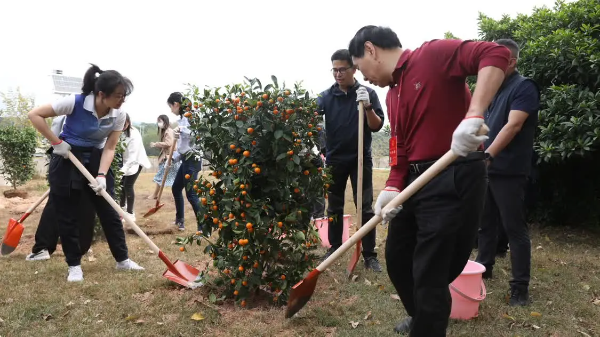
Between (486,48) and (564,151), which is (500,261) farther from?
(486,48)

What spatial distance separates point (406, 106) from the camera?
7.36ft

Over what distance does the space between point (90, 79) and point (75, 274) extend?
5.77 ft

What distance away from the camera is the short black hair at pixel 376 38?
7.55 ft

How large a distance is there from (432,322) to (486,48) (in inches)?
50.9

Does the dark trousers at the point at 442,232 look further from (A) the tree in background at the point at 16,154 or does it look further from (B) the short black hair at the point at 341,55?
(A) the tree in background at the point at 16,154

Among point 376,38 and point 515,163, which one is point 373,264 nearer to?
point 515,163

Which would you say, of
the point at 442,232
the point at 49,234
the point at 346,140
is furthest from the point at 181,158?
the point at 442,232

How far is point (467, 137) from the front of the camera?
1886 millimetres

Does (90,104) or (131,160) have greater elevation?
(90,104)

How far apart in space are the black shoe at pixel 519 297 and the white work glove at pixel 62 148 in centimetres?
383

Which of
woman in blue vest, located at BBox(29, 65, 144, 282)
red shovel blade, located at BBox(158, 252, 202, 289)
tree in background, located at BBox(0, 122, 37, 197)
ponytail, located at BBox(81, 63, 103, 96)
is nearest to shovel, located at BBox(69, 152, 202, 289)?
red shovel blade, located at BBox(158, 252, 202, 289)

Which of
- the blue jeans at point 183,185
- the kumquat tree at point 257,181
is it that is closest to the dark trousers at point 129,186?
the blue jeans at point 183,185

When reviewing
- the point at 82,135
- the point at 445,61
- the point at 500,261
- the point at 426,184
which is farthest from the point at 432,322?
the point at 82,135

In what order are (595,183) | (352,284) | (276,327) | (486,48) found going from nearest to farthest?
(486,48), (276,327), (352,284), (595,183)
